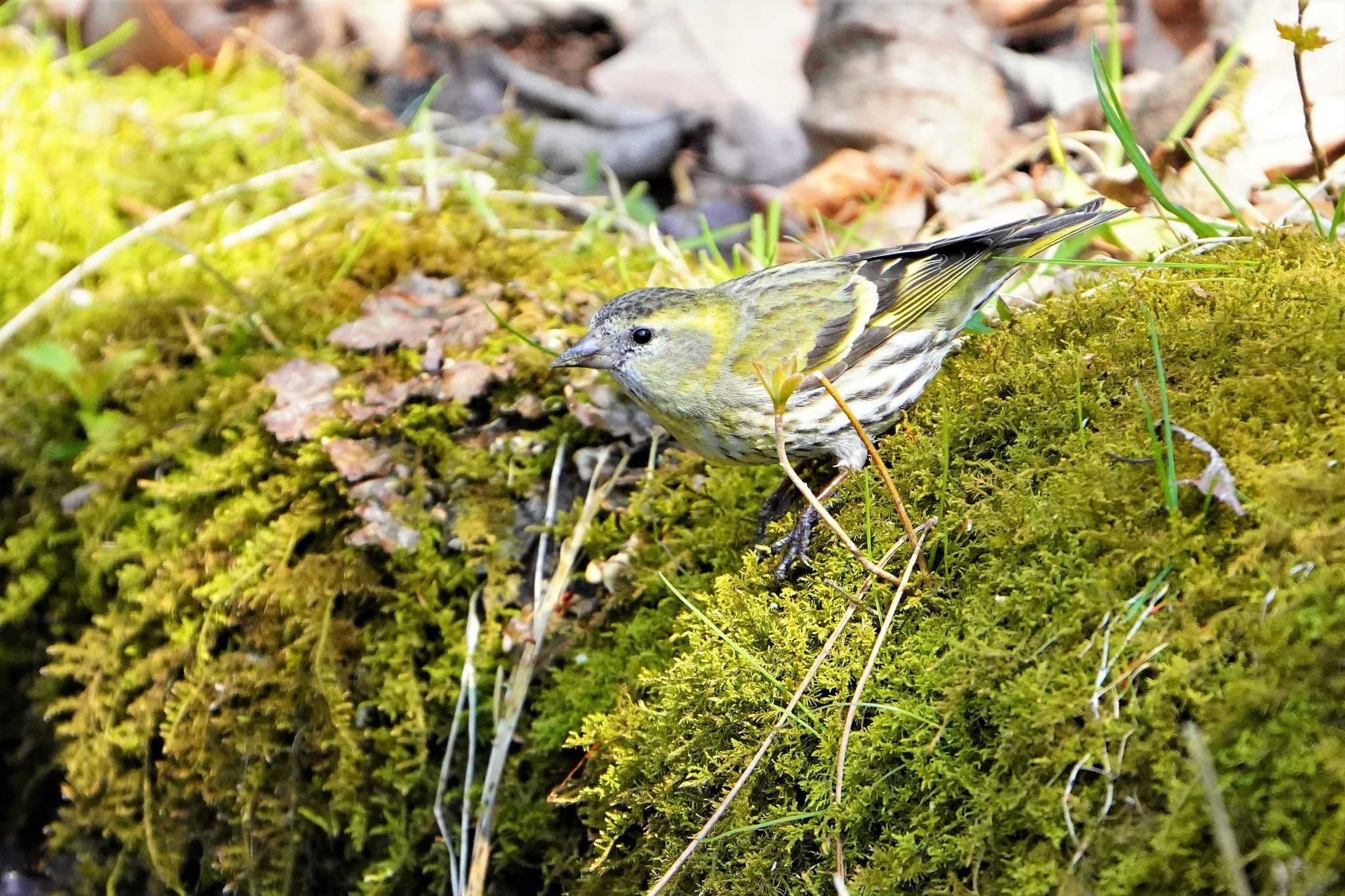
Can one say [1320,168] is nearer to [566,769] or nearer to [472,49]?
[566,769]

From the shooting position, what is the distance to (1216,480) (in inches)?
75.8

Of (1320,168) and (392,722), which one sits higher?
(1320,168)

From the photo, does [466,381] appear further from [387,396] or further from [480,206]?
[480,206]

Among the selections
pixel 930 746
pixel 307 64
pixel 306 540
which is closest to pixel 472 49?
pixel 307 64

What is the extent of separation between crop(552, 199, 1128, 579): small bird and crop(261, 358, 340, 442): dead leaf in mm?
969

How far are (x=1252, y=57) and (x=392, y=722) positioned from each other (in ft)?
13.2

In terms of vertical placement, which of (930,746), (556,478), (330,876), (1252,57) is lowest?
(330,876)

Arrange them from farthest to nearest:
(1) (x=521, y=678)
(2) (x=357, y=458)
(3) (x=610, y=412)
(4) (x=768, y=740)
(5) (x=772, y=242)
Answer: (5) (x=772, y=242) < (3) (x=610, y=412) < (2) (x=357, y=458) < (1) (x=521, y=678) < (4) (x=768, y=740)

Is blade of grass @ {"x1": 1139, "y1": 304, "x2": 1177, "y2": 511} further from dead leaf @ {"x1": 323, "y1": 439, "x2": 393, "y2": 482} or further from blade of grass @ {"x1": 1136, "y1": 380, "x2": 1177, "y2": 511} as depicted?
dead leaf @ {"x1": 323, "y1": 439, "x2": 393, "y2": 482}

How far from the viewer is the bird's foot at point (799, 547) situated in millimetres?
2615

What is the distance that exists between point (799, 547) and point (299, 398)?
1.92 meters

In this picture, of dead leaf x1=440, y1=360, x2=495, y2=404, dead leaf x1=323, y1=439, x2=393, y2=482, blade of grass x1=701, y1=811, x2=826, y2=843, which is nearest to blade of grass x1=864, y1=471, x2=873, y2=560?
blade of grass x1=701, y1=811, x2=826, y2=843

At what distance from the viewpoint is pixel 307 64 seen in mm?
6457

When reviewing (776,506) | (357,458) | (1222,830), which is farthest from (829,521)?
(357,458)
